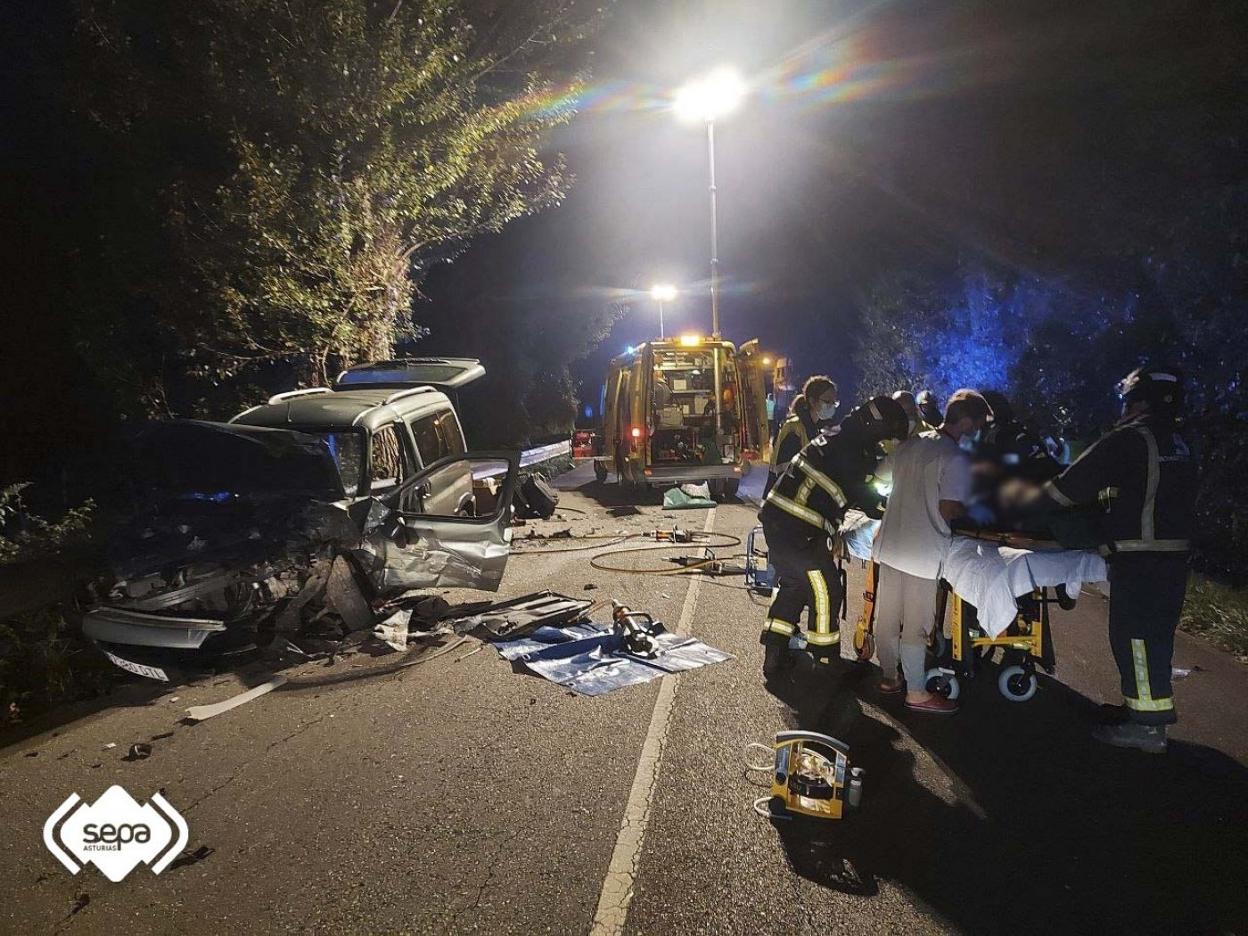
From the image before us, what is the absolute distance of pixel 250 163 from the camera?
1019cm

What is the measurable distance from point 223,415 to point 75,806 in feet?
32.7

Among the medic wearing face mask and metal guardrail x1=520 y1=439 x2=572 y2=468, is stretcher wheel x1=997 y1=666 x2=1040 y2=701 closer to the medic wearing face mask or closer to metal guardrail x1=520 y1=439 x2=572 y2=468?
the medic wearing face mask

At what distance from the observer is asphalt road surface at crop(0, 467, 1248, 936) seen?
2965mm

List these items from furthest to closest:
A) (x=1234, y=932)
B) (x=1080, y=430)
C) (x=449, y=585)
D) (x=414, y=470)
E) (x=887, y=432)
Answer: (x=1080, y=430), (x=414, y=470), (x=449, y=585), (x=887, y=432), (x=1234, y=932)

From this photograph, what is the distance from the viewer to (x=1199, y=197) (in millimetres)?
8297

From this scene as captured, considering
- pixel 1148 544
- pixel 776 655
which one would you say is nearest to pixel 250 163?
pixel 776 655

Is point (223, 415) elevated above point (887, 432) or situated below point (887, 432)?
below

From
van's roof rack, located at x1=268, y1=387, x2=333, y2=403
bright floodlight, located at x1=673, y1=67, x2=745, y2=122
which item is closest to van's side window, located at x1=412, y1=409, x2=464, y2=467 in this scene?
van's roof rack, located at x1=268, y1=387, x2=333, y2=403

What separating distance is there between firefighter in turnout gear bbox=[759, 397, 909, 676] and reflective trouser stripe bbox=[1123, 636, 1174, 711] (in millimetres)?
1606

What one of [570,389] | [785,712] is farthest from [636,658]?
[570,389]

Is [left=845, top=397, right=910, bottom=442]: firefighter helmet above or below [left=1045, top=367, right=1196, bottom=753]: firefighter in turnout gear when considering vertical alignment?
above

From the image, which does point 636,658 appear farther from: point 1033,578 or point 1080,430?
point 1080,430

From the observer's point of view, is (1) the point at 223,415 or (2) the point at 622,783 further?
(1) the point at 223,415

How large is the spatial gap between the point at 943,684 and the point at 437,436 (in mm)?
5830
